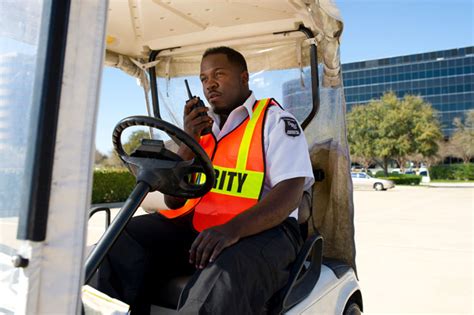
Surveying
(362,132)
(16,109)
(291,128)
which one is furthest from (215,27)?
(362,132)

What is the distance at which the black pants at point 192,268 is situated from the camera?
1.56 metres

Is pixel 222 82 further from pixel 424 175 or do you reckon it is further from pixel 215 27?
pixel 424 175

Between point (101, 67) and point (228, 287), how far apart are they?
905 mm

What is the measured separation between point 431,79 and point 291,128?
6464 cm

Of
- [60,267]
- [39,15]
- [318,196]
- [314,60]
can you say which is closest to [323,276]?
[318,196]

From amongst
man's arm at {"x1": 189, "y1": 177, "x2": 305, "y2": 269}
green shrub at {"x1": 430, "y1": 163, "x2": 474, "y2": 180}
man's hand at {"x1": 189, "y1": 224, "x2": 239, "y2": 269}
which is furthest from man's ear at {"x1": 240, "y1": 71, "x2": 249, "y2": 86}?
green shrub at {"x1": 430, "y1": 163, "x2": 474, "y2": 180}

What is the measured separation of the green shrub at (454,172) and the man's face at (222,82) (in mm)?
44111

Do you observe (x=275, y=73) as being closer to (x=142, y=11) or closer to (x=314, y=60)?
(x=314, y=60)

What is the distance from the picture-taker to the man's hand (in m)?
1.67

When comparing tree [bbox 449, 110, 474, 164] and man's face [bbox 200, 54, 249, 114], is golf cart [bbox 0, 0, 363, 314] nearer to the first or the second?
man's face [bbox 200, 54, 249, 114]

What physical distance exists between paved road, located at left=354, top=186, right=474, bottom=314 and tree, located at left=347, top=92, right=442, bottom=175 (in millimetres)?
26612

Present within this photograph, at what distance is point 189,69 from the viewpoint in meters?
3.35

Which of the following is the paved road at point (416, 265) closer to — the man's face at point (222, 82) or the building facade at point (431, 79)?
the man's face at point (222, 82)

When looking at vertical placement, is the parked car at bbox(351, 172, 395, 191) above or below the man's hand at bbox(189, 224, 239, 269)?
above
